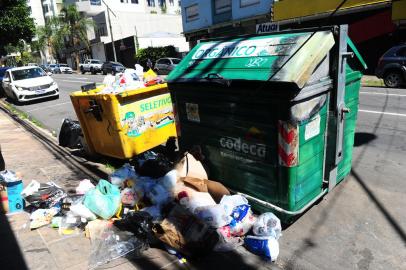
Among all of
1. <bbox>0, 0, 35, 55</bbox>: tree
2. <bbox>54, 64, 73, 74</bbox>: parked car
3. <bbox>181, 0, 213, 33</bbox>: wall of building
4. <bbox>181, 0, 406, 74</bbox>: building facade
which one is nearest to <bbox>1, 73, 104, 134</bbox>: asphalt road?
<bbox>0, 0, 35, 55</bbox>: tree

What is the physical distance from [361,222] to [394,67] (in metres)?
10.1

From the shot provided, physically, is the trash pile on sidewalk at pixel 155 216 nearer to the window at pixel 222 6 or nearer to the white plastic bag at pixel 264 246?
the white plastic bag at pixel 264 246

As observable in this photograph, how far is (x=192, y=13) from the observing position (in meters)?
29.9

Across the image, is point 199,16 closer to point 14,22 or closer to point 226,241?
point 14,22

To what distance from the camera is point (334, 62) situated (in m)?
3.75

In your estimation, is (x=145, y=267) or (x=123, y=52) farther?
(x=123, y=52)

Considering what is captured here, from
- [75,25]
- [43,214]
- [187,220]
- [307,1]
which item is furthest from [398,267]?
[75,25]

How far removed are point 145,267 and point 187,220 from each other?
582 millimetres

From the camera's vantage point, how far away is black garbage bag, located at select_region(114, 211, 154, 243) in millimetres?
3698

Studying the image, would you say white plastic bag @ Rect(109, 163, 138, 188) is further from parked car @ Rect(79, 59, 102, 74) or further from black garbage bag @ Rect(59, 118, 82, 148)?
parked car @ Rect(79, 59, 102, 74)

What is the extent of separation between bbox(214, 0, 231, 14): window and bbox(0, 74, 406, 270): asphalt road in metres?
21.7

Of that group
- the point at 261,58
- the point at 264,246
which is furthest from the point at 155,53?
the point at 264,246

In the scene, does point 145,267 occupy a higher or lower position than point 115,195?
lower

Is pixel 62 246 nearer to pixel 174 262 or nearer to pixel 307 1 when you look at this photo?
pixel 174 262
